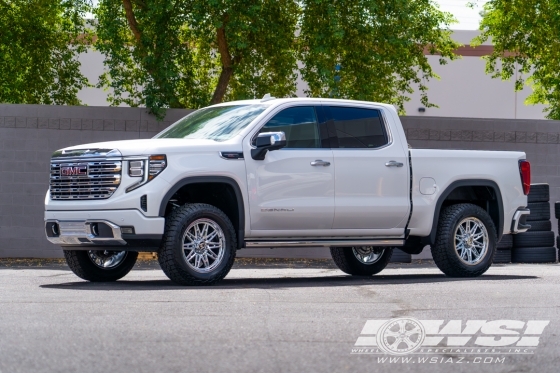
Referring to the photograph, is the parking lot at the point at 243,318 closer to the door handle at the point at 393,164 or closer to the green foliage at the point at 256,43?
the door handle at the point at 393,164

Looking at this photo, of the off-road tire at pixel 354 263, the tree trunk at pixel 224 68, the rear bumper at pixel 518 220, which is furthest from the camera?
the tree trunk at pixel 224 68

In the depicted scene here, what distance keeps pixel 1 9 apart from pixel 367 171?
46.6 ft

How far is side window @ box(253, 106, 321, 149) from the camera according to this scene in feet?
39.4

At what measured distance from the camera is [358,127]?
12.7 meters

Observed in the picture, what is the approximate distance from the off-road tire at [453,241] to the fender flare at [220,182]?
2.63 m

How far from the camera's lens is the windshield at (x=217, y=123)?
11797mm

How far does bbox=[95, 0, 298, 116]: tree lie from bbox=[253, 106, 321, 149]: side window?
7.55 meters

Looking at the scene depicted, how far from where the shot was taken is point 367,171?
12336 mm

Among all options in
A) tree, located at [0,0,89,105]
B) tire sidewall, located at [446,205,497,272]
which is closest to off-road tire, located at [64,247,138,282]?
tire sidewall, located at [446,205,497,272]

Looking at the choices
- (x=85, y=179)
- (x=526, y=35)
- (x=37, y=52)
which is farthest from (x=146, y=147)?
(x=526, y=35)

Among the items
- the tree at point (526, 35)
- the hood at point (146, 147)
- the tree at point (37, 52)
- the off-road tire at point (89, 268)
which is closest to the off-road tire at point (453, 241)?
the hood at point (146, 147)

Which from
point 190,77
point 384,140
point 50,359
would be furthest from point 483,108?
point 50,359

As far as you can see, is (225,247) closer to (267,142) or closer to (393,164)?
(267,142)

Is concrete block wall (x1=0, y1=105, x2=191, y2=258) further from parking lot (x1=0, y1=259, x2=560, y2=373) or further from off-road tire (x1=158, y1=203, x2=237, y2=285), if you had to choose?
off-road tire (x1=158, y1=203, x2=237, y2=285)
